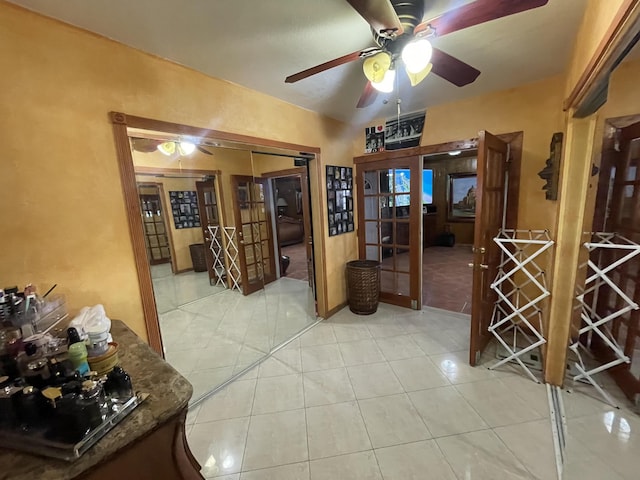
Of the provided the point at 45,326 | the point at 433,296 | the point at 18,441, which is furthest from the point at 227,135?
the point at 433,296

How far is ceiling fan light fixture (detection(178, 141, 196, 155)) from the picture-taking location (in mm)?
1971

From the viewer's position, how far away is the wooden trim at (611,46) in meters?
0.82

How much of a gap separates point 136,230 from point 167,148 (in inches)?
28.0

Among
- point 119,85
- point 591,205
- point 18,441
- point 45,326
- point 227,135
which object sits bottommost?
point 18,441

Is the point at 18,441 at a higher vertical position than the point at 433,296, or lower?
higher

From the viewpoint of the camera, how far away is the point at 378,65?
53.6 inches

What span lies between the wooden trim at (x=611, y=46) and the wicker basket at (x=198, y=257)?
2.63 metres

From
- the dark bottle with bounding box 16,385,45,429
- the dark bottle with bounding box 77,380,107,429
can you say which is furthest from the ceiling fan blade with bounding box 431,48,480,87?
the dark bottle with bounding box 16,385,45,429

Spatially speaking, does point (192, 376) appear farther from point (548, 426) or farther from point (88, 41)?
point (548, 426)

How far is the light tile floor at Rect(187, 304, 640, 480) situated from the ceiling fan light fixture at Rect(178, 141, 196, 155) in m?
1.94

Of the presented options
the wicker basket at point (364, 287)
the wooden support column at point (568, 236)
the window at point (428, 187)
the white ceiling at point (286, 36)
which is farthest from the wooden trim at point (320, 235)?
the window at point (428, 187)

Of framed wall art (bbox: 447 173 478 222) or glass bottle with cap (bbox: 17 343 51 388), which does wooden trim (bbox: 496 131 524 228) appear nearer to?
glass bottle with cap (bbox: 17 343 51 388)

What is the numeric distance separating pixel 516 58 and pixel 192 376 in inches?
137

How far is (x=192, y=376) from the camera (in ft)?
6.97
